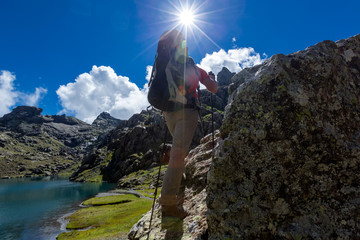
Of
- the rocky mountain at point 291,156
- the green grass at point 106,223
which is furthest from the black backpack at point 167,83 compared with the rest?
the green grass at point 106,223

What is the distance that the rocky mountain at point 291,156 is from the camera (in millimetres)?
3668

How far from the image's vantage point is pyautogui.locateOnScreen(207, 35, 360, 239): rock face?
144 inches

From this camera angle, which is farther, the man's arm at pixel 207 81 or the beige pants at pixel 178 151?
the man's arm at pixel 207 81

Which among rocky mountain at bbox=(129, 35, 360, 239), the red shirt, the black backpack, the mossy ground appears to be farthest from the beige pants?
the mossy ground

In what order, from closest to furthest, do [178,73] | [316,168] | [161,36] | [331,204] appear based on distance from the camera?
1. [331,204]
2. [316,168]
3. [178,73]
4. [161,36]

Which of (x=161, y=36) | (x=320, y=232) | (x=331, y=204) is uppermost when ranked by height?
(x=161, y=36)

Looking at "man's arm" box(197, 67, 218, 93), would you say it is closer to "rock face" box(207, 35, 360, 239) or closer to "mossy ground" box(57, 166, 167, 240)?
"rock face" box(207, 35, 360, 239)

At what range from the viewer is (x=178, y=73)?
20.2ft

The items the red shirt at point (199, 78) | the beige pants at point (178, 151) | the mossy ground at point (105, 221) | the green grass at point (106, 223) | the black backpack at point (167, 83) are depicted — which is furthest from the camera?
the mossy ground at point (105, 221)

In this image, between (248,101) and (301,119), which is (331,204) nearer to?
(301,119)

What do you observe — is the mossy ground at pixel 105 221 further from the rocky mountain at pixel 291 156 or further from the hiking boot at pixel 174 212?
the rocky mountain at pixel 291 156

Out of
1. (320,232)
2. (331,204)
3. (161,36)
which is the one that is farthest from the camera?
(161,36)

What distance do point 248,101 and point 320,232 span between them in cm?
275

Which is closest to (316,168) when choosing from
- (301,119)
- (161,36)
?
(301,119)
